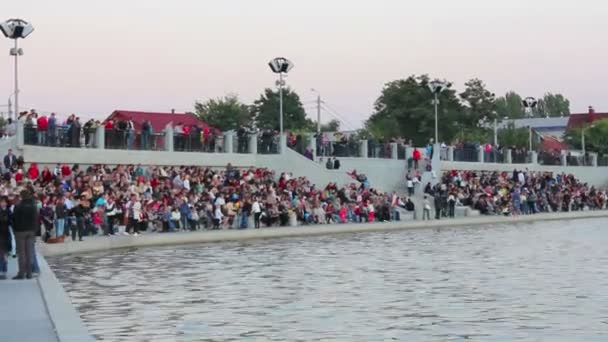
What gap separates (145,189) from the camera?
140 feet

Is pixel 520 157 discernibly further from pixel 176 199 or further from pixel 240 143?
pixel 176 199

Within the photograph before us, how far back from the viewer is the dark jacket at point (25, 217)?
A: 22.4 metres

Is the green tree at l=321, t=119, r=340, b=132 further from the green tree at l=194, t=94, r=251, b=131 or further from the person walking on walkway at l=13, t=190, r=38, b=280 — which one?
the person walking on walkway at l=13, t=190, r=38, b=280

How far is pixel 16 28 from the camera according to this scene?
147ft

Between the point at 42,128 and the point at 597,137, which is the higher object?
the point at 597,137

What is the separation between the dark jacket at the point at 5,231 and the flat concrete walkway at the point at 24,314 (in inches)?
37.2

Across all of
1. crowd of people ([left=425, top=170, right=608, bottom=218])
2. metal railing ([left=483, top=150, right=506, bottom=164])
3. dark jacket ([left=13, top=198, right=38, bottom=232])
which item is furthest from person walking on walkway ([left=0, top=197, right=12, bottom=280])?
metal railing ([left=483, top=150, right=506, bottom=164])

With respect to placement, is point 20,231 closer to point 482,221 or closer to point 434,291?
point 434,291

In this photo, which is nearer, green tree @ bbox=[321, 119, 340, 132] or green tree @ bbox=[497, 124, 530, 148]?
green tree @ bbox=[497, 124, 530, 148]

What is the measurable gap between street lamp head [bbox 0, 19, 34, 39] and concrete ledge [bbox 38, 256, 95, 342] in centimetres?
2415

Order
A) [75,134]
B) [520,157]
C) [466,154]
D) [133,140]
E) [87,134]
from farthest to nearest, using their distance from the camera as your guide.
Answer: [520,157] → [466,154] → [133,140] → [87,134] → [75,134]

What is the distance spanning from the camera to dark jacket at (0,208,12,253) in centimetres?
2275

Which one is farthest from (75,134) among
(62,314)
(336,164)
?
(62,314)

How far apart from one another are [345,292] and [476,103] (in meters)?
104
